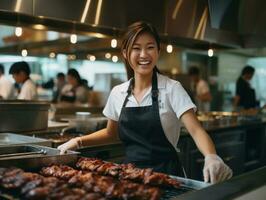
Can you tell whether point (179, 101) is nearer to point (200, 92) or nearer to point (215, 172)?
point (215, 172)

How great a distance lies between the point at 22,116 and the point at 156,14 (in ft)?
6.79

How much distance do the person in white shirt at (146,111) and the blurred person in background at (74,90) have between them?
4.50 meters

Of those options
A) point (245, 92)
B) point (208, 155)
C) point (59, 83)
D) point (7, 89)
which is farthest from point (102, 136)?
point (59, 83)

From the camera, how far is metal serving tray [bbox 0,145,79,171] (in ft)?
5.20

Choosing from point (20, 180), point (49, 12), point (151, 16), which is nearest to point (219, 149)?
point (151, 16)

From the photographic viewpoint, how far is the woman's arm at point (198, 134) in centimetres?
176

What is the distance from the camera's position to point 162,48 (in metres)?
5.47

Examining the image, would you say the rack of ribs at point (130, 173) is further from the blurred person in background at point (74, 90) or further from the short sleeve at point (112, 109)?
the blurred person in background at point (74, 90)

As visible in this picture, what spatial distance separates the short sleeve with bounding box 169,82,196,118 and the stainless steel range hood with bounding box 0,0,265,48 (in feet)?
5.58

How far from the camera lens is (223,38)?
5297 millimetres

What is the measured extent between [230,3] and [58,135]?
2.91 m

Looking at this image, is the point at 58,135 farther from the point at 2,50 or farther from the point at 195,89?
the point at 2,50

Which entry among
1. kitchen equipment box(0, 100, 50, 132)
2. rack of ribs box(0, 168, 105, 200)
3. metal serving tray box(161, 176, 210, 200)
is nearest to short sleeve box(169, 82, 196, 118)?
metal serving tray box(161, 176, 210, 200)

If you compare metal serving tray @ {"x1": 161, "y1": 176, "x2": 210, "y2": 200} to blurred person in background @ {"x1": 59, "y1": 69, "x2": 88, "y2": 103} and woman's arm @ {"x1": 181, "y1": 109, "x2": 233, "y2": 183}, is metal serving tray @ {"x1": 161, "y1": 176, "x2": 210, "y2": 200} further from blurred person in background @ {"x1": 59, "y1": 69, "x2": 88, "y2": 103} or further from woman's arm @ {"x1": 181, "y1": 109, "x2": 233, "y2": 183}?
blurred person in background @ {"x1": 59, "y1": 69, "x2": 88, "y2": 103}
